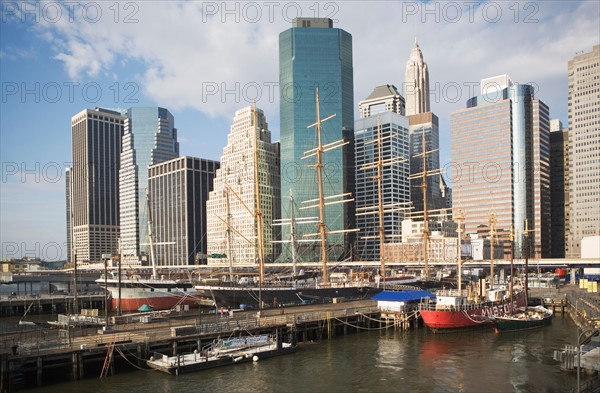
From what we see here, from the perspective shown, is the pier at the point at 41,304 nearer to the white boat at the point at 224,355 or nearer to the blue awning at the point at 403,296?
the white boat at the point at 224,355

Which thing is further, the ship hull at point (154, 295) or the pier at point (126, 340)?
the ship hull at point (154, 295)

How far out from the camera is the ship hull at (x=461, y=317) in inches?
2164

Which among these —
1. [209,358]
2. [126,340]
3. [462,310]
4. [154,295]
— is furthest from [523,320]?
[154,295]

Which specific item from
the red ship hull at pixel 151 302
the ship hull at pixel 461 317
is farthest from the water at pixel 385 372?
the red ship hull at pixel 151 302

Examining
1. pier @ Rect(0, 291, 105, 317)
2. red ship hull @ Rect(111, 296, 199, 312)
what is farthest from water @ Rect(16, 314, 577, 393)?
pier @ Rect(0, 291, 105, 317)

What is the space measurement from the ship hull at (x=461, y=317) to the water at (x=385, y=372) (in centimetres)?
320

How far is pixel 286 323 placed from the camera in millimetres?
49281

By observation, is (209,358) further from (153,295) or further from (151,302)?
(153,295)

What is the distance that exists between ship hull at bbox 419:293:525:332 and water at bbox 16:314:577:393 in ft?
10.5

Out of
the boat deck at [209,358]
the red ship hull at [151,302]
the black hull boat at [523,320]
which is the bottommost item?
the red ship hull at [151,302]

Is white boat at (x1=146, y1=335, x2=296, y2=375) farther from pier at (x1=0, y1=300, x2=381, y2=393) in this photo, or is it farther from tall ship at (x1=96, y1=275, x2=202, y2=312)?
tall ship at (x1=96, y1=275, x2=202, y2=312)

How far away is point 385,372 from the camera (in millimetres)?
39188

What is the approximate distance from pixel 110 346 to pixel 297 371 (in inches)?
543

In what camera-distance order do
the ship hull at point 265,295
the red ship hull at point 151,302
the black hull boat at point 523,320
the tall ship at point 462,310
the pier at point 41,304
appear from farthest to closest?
the pier at point 41,304 → the red ship hull at point 151,302 → the ship hull at point 265,295 → the black hull boat at point 523,320 → the tall ship at point 462,310
